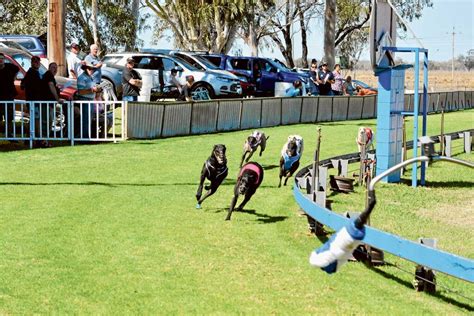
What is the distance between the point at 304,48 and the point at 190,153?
50.8 m

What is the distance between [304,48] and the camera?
6981 centimetres

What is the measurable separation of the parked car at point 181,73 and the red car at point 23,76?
19.6 feet

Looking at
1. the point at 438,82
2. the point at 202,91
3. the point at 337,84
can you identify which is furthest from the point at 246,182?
the point at 438,82

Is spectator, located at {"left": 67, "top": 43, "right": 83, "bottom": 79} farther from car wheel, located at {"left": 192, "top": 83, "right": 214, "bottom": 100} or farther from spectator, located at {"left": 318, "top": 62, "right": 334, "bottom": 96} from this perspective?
spectator, located at {"left": 318, "top": 62, "right": 334, "bottom": 96}

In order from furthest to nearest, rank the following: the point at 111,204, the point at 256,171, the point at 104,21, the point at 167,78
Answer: the point at 104,21 < the point at 167,78 < the point at 111,204 < the point at 256,171

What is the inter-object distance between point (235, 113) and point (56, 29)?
5.57 meters

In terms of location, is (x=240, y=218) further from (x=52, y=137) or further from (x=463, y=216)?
(x=52, y=137)

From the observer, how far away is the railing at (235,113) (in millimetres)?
22906

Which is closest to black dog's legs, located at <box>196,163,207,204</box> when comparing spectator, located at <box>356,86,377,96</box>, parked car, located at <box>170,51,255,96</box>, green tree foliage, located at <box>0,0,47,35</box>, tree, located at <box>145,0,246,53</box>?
parked car, located at <box>170,51,255,96</box>

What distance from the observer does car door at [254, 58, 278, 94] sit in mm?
36566

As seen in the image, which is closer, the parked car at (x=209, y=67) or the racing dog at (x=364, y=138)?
the racing dog at (x=364, y=138)

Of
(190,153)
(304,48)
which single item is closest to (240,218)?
(190,153)

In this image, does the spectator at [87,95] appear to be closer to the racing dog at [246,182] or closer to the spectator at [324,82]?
the racing dog at [246,182]

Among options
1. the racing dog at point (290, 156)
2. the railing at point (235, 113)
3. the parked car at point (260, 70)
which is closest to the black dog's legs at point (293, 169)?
the racing dog at point (290, 156)
